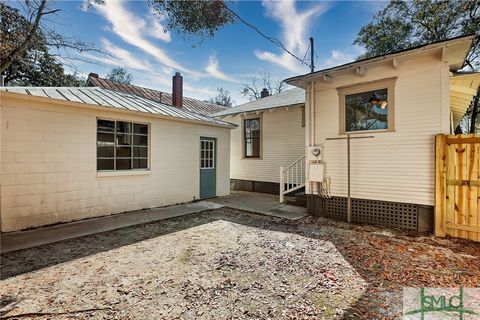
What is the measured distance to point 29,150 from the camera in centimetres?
478

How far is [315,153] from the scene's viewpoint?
615 cm

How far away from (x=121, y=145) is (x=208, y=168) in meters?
3.23

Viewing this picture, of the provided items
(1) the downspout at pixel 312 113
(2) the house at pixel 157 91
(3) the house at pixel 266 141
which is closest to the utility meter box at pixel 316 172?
(1) the downspout at pixel 312 113

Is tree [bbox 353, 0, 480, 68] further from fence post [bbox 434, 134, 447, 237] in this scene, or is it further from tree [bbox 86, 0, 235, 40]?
tree [bbox 86, 0, 235, 40]

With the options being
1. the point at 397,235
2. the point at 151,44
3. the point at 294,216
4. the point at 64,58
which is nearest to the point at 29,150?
the point at 64,58

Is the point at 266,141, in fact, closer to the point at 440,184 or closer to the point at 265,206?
the point at 265,206

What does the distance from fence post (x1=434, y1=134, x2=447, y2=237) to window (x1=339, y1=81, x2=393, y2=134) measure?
92 cm

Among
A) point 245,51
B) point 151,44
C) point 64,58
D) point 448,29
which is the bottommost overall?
point 64,58

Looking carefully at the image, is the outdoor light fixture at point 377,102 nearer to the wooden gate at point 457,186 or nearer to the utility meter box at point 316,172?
the wooden gate at point 457,186

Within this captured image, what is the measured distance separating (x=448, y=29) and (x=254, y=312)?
1315 cm

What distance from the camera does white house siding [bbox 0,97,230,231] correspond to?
4590 millimetres

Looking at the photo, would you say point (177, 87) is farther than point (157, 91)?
No

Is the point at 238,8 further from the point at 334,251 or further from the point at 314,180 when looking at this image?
the point at 334,251

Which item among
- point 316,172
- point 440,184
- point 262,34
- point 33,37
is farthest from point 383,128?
point 33,37
